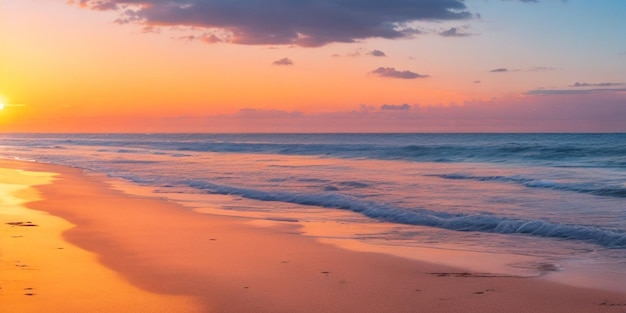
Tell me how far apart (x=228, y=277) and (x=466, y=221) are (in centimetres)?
600

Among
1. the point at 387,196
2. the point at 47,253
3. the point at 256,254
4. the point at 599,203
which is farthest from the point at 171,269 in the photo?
the point at 599,203

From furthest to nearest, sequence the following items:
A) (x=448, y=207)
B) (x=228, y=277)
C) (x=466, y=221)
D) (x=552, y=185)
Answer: (x=552, y=185) → (x=448, y=207) → (x=466, y=221) → (x=228, y=277)

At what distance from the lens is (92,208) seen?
48.2 feet

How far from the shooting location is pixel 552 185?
20609 mm

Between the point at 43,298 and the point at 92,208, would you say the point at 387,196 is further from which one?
the point at 43,298

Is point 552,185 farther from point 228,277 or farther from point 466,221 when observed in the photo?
point 228,277

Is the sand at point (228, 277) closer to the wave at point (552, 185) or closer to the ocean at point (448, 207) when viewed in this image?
the ocean at point (448, 207)

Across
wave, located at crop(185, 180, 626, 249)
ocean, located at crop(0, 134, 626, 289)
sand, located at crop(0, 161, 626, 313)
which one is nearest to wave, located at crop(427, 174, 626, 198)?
ocean, located at crop(0, 134, 626, 289)

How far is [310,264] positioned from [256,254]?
1.02 m

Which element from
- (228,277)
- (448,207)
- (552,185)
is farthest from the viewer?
(552,185)

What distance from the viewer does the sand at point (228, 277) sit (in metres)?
6.44

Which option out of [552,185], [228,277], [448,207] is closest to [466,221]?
[448,207]

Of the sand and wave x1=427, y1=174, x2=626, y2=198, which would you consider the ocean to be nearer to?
wave x1=427, y1=174, x2=626, y2=198

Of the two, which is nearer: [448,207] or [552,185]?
[448,207]
